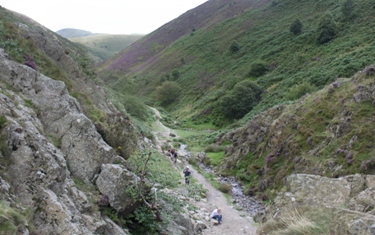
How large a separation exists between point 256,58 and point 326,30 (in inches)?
669

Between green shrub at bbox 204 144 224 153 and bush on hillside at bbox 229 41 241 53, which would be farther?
bush on hillside at bbox 229 41 241 53

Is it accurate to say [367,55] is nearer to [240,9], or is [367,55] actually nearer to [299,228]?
[299,228]

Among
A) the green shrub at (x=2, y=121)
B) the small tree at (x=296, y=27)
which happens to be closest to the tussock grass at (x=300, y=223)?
the green shrub at (x=2, y=121)

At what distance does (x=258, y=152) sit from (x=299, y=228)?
19.7m

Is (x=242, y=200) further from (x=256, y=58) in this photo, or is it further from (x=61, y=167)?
(x=256, y=58)

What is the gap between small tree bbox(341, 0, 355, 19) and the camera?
5994cm

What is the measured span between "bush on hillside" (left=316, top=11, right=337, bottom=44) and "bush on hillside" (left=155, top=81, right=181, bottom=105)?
3792 cm

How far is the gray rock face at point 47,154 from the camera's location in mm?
7898

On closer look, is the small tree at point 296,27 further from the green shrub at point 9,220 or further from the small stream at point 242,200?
the green shrub at point 9,220

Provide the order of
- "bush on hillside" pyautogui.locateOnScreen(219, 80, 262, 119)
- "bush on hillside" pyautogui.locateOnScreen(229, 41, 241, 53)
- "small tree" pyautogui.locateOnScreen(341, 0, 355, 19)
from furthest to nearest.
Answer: "bush on hillside" pyautogui.locateOnScreen(229, 41, 241, 53) < "small tree" pyautogui.locateOnScreen(341, 0, 355, 19) < "bush on hillside" pyautogui.locateOnScreen(219, 80, 262, 119)

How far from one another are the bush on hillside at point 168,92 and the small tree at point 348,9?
4402cm

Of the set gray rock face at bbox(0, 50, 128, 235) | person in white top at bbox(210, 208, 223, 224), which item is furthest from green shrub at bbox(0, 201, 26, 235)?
person in white top at bbox(210, 208, 223, 224)

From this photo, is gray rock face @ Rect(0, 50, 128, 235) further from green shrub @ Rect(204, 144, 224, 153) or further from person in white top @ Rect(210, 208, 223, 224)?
green shrub @ Rect(204, 144, 224, 153)

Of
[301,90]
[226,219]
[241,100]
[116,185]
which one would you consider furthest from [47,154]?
[241,100]
